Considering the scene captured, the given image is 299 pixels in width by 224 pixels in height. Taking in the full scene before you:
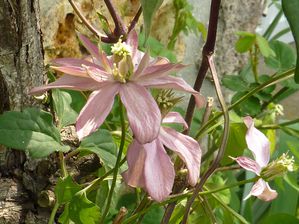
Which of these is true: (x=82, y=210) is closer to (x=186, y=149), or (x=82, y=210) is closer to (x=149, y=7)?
(x=186, y=149)

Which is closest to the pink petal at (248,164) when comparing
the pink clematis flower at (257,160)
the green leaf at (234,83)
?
the pink clematis flower at (257,160)

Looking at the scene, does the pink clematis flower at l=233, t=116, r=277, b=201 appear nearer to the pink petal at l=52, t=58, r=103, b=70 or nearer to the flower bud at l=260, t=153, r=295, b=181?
the flower bud at l=260, t=153, r=295, b=181

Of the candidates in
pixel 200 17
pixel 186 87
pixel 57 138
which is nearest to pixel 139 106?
pixel 186 87

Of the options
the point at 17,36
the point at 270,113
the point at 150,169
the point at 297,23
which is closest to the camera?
the point at 297,23

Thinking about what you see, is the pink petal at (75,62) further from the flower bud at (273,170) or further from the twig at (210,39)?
the flower bud at (273,170)

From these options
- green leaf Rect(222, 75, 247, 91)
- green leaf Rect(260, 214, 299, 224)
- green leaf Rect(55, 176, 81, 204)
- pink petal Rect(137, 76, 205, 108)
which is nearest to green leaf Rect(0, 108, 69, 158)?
green leaf Rect(55, 176, 81, 204)

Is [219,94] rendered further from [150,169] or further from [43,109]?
[43,109]
